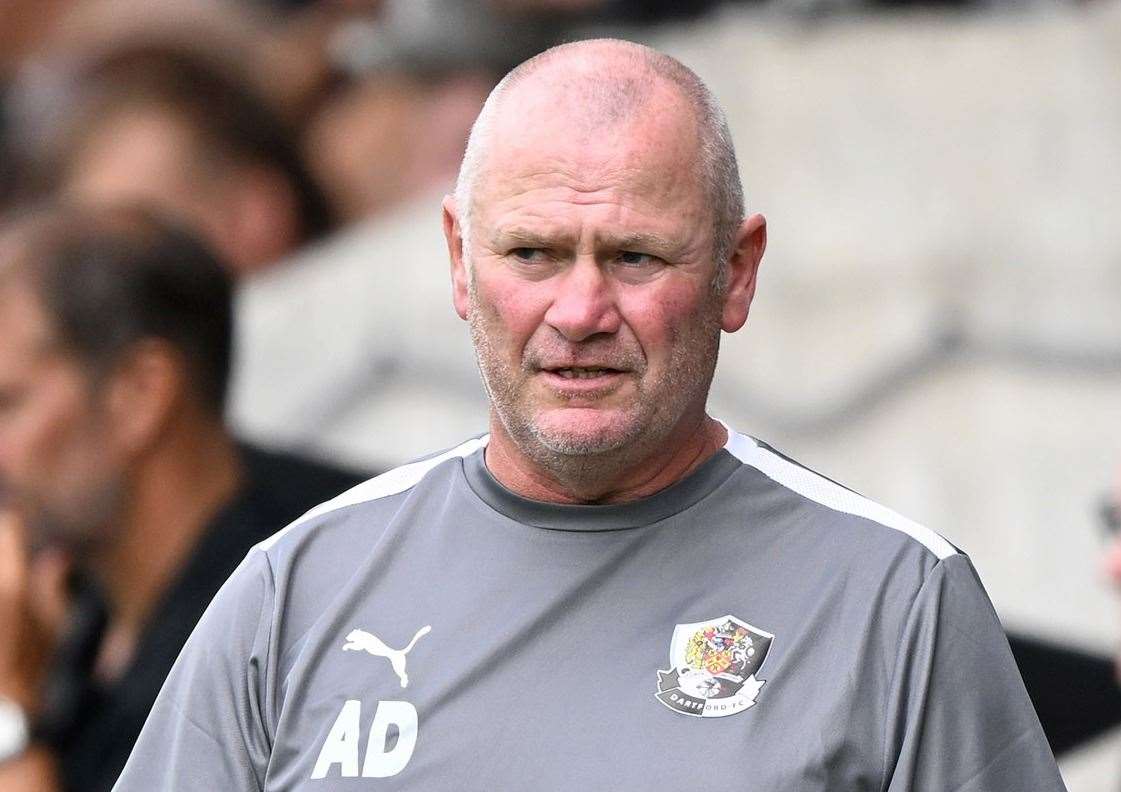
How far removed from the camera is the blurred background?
5219 mm

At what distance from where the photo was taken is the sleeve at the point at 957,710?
209cm

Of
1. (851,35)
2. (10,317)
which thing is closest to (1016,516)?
(851,35)

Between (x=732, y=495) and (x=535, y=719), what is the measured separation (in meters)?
0.35

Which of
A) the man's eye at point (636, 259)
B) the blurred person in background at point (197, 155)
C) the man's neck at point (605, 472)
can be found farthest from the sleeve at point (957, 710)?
the blurred person in background at point (197, 155)

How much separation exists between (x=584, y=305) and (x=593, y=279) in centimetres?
3

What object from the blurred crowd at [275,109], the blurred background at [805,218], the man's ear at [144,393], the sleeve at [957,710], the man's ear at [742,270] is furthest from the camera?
the blurred crowd at [275,109]

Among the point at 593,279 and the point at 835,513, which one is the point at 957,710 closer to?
the point at 835,513

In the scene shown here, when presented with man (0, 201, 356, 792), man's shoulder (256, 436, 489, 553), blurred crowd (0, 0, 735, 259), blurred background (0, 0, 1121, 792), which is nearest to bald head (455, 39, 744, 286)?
man's shoulder (256, 436, 489, 553)

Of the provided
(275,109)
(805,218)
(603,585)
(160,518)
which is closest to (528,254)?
(603,585)

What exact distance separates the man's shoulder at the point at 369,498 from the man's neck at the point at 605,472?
0.09m

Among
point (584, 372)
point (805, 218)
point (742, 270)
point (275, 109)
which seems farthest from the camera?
point (275, 109)

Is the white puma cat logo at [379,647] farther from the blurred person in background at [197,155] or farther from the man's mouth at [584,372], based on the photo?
the blurred person in background at [197,155]

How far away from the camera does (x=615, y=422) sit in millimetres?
2236

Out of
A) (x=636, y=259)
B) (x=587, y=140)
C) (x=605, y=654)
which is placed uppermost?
(x=587, y=140)
